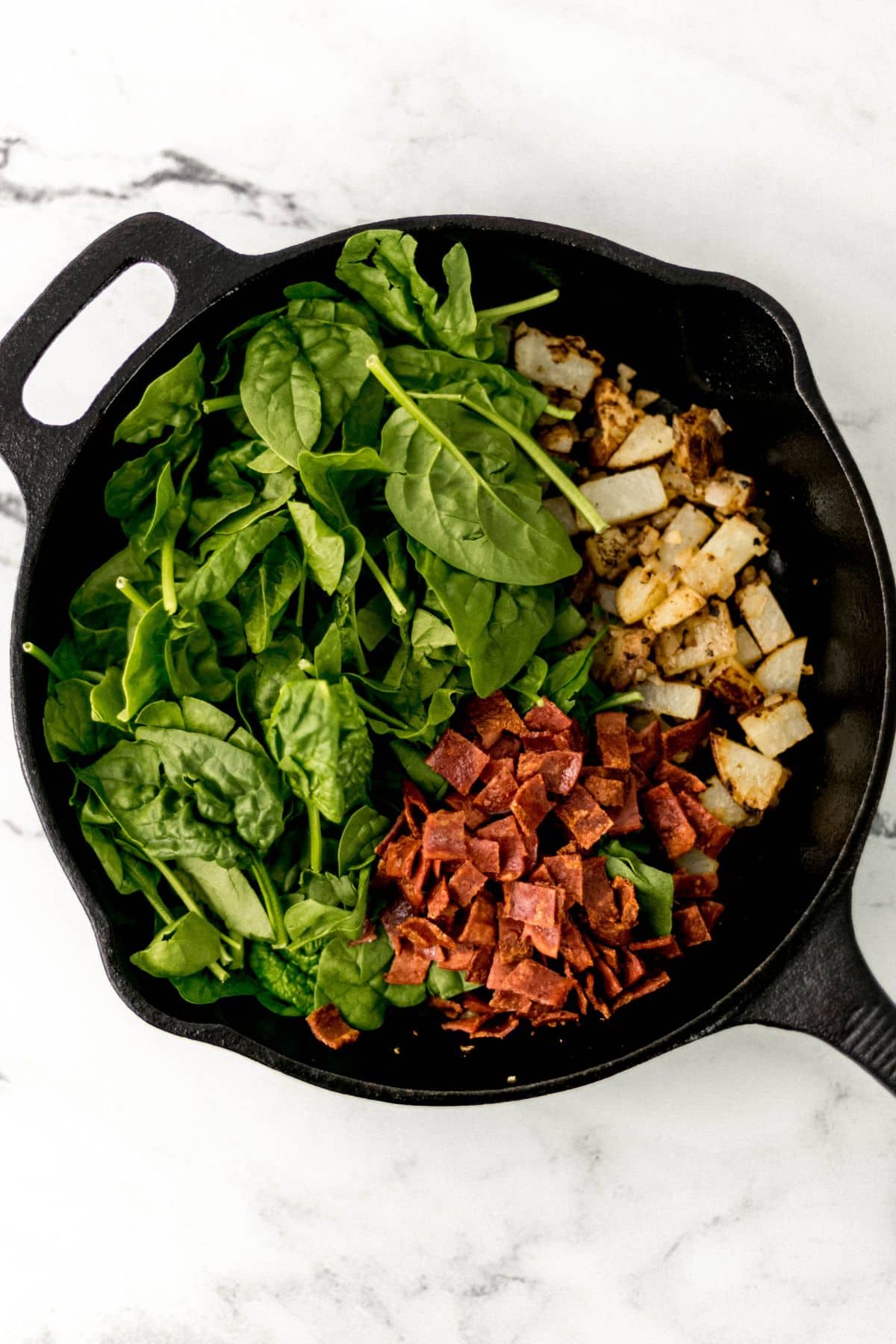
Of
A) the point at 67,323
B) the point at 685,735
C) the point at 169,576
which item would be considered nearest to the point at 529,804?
the point at 685,735

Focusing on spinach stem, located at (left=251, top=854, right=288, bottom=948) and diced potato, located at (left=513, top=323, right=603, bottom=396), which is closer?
spinach stem, located at (left=251, top=854, right=288, bottom=948)

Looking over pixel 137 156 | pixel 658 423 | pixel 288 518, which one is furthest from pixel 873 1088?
pixel 137 156

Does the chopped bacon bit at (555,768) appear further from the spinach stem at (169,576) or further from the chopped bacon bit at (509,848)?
the spinach stem at (169,576)

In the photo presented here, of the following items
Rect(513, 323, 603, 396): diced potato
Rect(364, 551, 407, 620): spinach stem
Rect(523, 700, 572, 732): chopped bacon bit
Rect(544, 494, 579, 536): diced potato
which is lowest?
Rect(523, 700, 572, 732): chopped bacon bit

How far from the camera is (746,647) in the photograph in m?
1.48

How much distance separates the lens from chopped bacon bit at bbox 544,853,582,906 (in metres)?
1.29

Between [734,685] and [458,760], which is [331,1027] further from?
[734,685]

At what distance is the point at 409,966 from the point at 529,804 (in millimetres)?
243

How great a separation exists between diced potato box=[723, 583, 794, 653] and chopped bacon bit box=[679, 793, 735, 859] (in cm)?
23

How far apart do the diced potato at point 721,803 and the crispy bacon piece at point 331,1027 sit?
1.75 ft

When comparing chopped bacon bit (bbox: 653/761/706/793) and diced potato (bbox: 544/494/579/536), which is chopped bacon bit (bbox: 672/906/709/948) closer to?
chopped bacon bit (bbox: 653/761/706/793)

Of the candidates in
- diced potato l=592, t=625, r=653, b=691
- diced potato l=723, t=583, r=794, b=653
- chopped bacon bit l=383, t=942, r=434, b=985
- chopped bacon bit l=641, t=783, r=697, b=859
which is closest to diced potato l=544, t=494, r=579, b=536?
diced potato l=592, t=625, r=653, b=691

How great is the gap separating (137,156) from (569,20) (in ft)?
1.99

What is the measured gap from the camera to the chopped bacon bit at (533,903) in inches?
49.9
